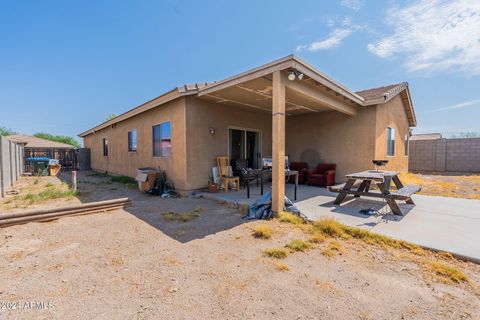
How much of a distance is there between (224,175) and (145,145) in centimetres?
388

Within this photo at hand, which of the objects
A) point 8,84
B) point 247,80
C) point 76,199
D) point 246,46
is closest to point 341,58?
point 246,46

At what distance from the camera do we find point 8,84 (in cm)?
1802

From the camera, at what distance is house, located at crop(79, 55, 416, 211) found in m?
4.88

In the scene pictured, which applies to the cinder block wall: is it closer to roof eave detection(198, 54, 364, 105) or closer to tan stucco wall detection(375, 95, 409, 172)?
tan stucco wall detection(375, 95, 409, 172)

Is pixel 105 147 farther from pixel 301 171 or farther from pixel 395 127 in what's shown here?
pixel 395 127

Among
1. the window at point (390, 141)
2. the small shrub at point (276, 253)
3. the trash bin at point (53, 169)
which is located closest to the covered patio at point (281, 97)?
the small shrub at point (276, 253)

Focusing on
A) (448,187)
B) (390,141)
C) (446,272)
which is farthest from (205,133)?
(448,187)

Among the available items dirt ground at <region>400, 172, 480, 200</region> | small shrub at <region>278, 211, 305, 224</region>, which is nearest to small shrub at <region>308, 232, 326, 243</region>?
small shrub at <region>278, 211, 305, 224</region>

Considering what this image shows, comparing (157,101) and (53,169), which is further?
(53,169)

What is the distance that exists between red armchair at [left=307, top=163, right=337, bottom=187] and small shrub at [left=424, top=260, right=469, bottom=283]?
5156 millimetres

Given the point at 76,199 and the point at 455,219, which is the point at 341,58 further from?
the point at 76,199

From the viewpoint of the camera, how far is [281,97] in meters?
Result: 4.34

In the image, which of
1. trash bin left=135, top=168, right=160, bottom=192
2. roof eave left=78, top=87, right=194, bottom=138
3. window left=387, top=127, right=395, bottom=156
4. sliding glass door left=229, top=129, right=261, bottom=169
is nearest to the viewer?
roof eave left=78, top=87, right=194, bottom=138

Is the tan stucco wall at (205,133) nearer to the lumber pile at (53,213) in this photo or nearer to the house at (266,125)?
the house at (266,125)
